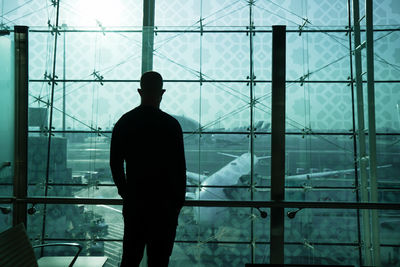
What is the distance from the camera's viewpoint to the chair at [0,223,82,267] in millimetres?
826

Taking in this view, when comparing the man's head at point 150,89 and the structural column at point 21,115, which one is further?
the structural column at point 21,115

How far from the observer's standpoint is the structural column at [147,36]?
7.10 ft

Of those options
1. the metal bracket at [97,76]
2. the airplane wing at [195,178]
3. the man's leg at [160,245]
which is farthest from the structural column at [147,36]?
the man's leg at [160,245]

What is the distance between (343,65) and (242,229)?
6.26 ft

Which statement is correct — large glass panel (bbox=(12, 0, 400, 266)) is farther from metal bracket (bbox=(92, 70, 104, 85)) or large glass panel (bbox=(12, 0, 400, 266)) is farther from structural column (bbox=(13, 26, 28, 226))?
structural column (bbox=(13, 26, 28, 226))

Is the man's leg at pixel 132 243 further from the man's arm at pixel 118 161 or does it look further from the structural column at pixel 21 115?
the structural column at pixel 21 115

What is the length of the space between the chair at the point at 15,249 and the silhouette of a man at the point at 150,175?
0.99 ft

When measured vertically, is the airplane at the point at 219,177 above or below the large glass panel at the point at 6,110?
below

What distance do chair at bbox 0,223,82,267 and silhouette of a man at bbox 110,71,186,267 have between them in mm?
301

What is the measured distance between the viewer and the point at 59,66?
2.93 metres

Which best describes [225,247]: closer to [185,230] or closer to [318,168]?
[185,230]

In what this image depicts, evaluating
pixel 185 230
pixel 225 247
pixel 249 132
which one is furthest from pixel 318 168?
pixel 185 230

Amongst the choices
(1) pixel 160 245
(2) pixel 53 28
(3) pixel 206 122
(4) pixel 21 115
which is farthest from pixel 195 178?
(2) pixel 53 28

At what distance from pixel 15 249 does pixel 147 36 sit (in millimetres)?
1832
